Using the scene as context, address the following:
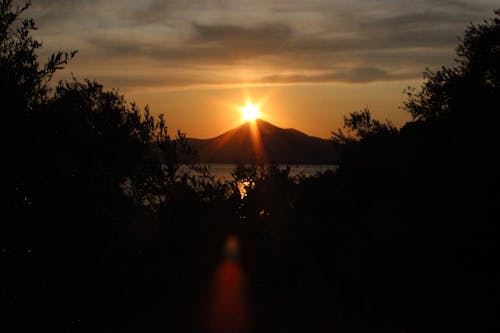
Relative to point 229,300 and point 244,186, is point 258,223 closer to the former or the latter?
point 244,186

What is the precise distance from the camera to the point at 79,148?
39.8ft

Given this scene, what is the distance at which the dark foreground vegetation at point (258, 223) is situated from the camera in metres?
11.3

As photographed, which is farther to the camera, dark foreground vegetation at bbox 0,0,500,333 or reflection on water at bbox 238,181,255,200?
reflection on water at bbox 238,181,255,200

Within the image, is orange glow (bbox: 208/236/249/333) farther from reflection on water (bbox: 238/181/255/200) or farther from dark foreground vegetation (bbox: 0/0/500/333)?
reflection on water (bbox: 238/181/255/200)

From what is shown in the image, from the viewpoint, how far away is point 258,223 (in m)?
21.8

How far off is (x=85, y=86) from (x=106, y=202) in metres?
21.7

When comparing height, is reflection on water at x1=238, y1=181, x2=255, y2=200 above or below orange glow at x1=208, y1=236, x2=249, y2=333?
above

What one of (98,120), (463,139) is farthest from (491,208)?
(98,120)

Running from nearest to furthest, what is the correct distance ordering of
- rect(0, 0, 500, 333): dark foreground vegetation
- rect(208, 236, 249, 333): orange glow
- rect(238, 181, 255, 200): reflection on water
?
rect(0, 0, 500, 333): dark foreground vegetation < rect(208, 236, 249, 333): orange glow < rect(238, 181, 255, 200): reflection on water

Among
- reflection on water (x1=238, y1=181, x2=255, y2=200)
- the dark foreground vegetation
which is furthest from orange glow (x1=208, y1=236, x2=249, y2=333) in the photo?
reflection on water (x1=238, y1=181, x2=255, y2=200)

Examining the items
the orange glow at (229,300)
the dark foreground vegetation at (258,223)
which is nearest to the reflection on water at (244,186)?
the dark foreground vegetation at (258,223)

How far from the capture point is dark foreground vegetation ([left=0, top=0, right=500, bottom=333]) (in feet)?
37.1

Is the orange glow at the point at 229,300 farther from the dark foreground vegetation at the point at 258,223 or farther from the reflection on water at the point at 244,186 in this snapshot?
the reflection on water at the point at 244,186

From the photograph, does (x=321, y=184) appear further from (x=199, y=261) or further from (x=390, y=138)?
(x=199, y=261)
